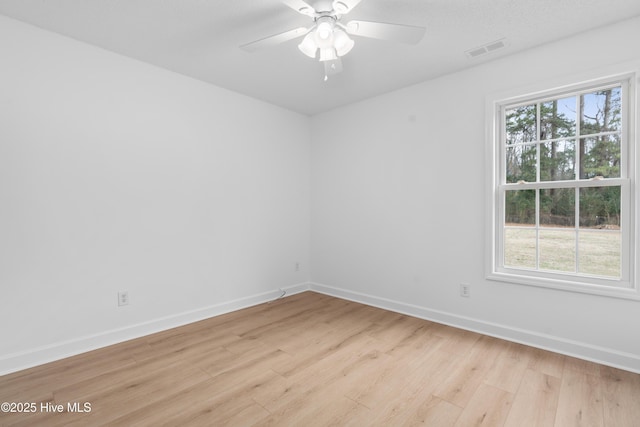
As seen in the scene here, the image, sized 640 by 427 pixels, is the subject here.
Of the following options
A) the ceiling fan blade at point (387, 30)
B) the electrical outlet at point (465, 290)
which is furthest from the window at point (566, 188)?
the ceiling fan blade at point (387, 30)

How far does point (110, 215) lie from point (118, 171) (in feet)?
1.28

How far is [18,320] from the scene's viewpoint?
7.11 feet

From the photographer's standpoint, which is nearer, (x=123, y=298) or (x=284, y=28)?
(x=284, y=28)

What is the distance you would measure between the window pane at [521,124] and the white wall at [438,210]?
0.75 ft

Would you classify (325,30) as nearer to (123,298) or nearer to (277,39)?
(277,39)

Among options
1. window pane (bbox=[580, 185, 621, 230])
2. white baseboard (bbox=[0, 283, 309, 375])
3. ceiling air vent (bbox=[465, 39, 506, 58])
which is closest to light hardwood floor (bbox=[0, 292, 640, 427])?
white baseboard (bbox=[0, 283, 309, 375])

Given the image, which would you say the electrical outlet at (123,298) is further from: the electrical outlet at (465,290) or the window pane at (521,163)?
the window pane at (521,163)

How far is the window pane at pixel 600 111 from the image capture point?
2.33 meters

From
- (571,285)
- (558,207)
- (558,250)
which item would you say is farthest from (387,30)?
(571,285)

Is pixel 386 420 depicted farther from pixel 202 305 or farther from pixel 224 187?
pixel 224 187

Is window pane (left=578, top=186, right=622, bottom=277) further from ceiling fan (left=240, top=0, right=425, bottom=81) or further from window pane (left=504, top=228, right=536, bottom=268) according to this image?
ceiling fan (left=240, top=0, right=425, bottom=81)

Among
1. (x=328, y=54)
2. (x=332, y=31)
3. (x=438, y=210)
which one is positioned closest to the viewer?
(x=332, y=31)

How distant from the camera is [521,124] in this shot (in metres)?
2.74

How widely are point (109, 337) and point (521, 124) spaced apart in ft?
13.4
